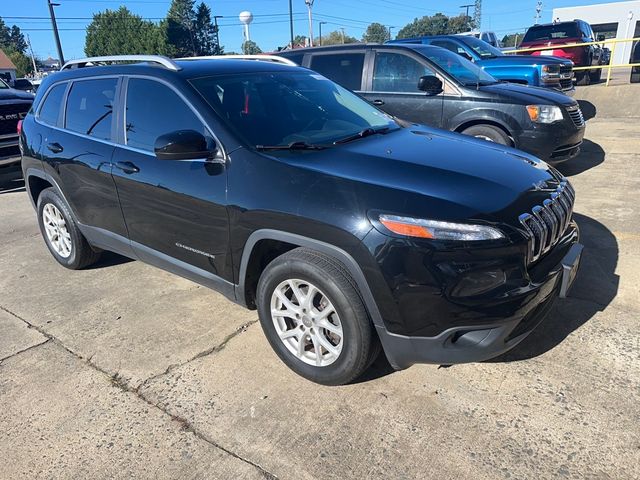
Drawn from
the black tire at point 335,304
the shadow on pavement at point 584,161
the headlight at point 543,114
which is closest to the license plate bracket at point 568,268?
the black tire at point 335,304

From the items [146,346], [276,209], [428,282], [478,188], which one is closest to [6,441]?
[146,346]

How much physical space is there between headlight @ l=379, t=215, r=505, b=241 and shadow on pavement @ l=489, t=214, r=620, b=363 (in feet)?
3.34

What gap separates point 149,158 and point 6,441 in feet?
6.07

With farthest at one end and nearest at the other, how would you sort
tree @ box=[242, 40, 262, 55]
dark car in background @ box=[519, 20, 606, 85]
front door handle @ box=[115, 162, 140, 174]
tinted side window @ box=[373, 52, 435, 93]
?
tree @ box=[242, 40, 262, 55] < dark car in background @ box=[519, 20, 606, 85] < tinted side window @ box=[373, 52, 435, 93] < front door handle @ box=[115, 162, 140, 174]

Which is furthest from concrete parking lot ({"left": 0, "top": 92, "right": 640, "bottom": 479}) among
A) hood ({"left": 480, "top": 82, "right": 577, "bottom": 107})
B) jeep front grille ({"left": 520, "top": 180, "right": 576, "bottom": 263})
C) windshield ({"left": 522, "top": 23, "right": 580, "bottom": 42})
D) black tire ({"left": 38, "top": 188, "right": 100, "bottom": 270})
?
windshield ({"left": 522, "top": 23, "right": 580, "bottom": 42})

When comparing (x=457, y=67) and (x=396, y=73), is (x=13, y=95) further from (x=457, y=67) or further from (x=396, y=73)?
(x=457, y=67)

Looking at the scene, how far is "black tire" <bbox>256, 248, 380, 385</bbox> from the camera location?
250cm

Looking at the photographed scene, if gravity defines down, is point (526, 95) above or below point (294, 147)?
below

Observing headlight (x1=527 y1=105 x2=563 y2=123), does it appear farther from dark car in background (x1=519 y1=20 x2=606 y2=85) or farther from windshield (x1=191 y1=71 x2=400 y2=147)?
dark car in background (x1=519 y1=20 x2=606 y2=85)

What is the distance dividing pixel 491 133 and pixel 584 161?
2.35m

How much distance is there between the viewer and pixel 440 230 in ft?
7.57

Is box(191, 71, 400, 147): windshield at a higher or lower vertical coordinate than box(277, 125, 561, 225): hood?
higher

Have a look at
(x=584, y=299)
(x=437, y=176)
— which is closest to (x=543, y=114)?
(x=584, y=299)

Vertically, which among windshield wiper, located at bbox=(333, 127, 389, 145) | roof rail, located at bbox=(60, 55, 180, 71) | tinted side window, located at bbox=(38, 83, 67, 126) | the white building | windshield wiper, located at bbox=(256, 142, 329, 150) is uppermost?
the white building
